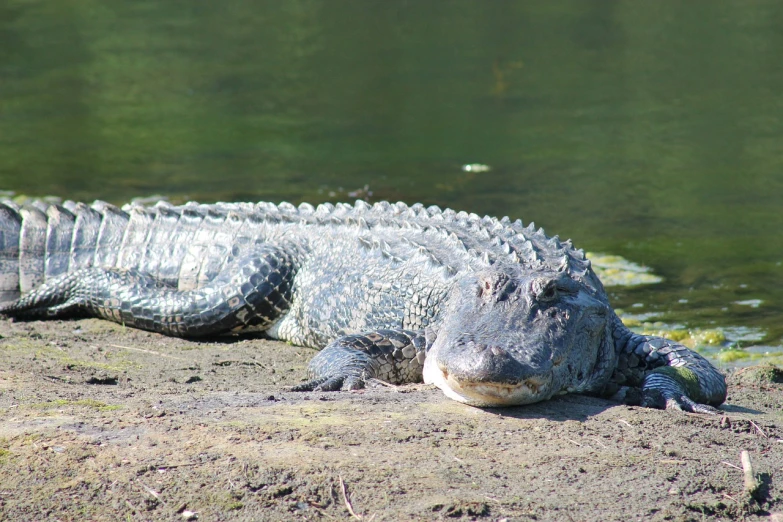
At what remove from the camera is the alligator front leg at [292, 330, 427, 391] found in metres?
4.68

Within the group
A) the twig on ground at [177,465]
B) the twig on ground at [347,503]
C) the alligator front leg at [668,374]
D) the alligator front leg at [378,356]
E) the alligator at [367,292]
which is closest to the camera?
the twig on ground at [347,503]

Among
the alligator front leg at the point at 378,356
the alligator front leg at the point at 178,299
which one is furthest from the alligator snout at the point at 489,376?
the alligator front leg at the point at 178,299

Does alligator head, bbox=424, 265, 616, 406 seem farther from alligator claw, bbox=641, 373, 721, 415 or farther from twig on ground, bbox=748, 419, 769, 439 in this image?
twig on ground, bbox=748, 419, 769, 439

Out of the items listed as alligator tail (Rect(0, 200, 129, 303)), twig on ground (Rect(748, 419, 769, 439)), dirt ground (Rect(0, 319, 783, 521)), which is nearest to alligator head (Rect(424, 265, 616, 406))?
dirt ground (Rect(0, 319, 783, 521))

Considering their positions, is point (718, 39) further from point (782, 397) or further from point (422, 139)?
point (782, 397)

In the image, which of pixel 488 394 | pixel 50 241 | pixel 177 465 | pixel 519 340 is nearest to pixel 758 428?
pixel 519 340

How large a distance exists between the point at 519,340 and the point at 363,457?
3.13ft

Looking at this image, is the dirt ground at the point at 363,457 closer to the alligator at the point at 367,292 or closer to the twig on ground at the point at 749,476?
the twig on ground at the point at 749,476

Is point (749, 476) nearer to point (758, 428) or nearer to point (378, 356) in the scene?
point (758, 428)

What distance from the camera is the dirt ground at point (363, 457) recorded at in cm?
300

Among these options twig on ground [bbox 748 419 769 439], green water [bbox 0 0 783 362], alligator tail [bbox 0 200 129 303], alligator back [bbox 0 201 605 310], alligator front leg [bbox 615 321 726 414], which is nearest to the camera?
twig on ground [bbox 748 419 769 439]

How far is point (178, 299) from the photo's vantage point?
5961mm

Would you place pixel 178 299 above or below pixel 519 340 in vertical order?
above

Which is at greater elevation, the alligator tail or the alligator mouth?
the alligator tail
